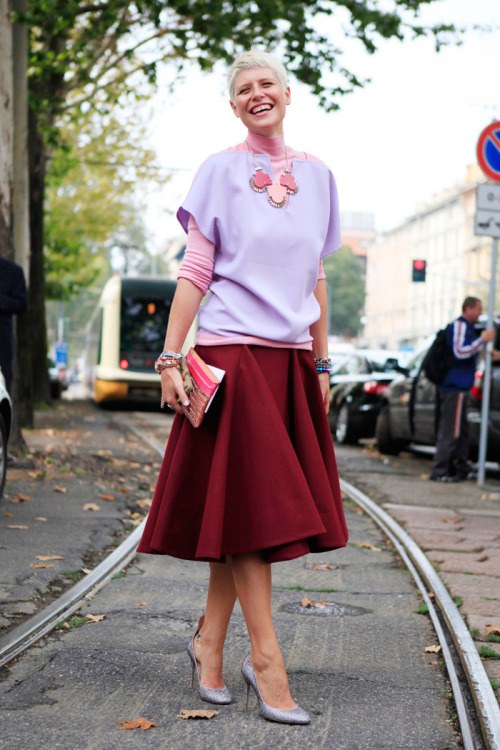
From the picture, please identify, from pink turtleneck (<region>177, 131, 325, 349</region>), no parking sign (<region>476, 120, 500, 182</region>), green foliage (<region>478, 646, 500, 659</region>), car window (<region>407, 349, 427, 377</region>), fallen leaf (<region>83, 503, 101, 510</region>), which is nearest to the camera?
pink turtleneck (<region>177, 131, 325, 349</region>)

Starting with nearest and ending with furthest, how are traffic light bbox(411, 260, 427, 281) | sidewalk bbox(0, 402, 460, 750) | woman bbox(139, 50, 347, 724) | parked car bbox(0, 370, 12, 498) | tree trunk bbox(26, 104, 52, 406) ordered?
sidewalk bbox(0, 402, 460, 750) < woman bbox(139, 50, 347, 724) < parked car bbox(0, 370, 12, 498) < tree trunk bbox(26, 104, 52, 406) < traffic light bbox(411, 260, 427, 281)

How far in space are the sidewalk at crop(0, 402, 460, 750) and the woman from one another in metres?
0.18

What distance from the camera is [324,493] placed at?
3.38 meters

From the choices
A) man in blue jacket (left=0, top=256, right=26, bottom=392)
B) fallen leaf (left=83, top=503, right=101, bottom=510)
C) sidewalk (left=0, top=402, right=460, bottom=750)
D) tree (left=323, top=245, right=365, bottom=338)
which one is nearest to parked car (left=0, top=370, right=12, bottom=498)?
fallen leaf (left=83, top=503, right=101, bottom=510)

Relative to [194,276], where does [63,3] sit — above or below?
above

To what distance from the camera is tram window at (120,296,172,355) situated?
925 inches

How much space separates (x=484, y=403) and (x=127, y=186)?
21.0m

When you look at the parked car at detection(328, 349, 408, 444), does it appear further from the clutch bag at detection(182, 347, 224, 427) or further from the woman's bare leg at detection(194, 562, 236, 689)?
the clutch bag at detection(182, 347, 224, 427)

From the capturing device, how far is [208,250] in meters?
3.42

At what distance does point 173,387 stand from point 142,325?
2032 centimetres

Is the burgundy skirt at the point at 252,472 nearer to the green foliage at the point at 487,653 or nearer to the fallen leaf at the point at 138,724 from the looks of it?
the fallen leaf at the point at 138,724

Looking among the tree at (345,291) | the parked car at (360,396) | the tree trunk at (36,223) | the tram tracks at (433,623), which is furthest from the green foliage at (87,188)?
the tree at (345,291)

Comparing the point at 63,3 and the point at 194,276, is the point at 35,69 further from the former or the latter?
the point at 194,276

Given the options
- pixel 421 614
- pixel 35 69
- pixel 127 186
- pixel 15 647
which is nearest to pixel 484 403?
pixel 421 614
